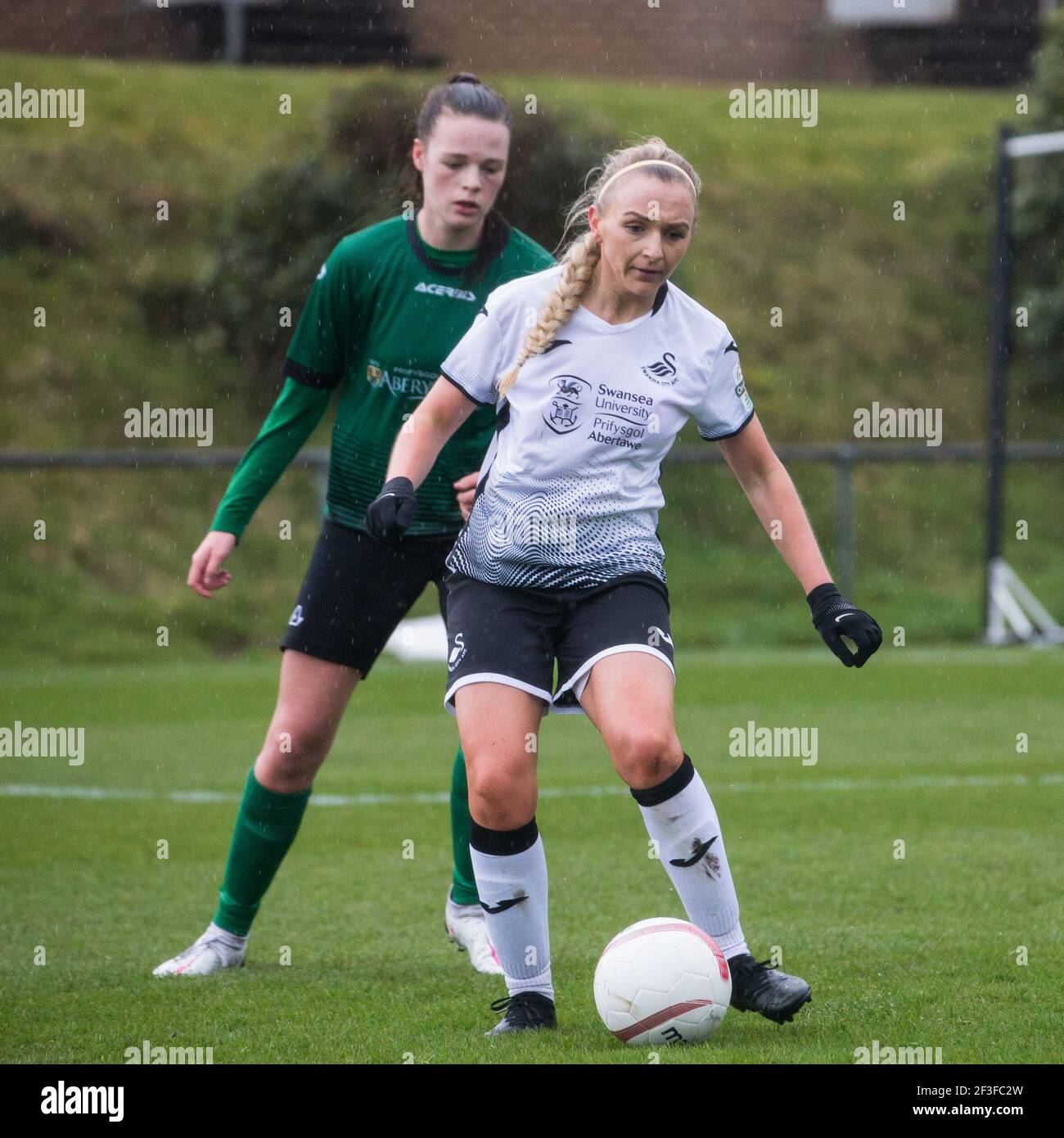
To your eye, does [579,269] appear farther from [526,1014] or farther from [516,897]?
[526,1014]

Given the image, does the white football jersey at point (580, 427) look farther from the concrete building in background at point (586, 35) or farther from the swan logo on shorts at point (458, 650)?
the concrete building in background at point (586, 35)

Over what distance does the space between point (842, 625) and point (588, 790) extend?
14.6 feet

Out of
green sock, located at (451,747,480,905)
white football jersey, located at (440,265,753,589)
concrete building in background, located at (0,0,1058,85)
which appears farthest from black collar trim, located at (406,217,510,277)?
concrete building in background, located at (0,0,1058,85)

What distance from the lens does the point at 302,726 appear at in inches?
190

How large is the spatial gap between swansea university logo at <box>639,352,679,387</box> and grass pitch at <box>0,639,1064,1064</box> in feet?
5.06

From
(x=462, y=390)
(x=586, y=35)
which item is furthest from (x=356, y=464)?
(x=586, y=35)

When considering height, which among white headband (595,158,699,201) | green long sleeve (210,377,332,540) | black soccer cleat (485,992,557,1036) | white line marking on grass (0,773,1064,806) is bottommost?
black soccer cleat (485,992,557,1036)

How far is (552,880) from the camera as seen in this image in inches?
244

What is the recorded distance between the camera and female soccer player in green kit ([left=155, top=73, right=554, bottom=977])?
4.84 m

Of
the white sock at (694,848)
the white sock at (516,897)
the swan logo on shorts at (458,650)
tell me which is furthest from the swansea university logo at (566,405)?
the white sock at (516,897)

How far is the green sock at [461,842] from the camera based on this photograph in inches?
201

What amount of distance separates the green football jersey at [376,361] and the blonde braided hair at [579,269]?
79 centimetres

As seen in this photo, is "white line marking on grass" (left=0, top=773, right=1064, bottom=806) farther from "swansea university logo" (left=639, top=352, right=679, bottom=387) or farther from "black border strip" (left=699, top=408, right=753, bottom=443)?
"swansea university logo" (left=639, top=352, right=679, bottom=387)

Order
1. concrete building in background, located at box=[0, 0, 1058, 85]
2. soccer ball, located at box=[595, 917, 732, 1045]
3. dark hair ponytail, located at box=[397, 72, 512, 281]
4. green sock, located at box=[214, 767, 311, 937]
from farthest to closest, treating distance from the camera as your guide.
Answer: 1. concrete building in background, located at box=[0, 0, 1058, 85]
2. green sock, located at box=[214, 767, 311, 937]
3. dark hair ponytail, located at box=[397, 72, 512, 281]
4. soccer ball, located at box=[595, 917, 732, 1045]
